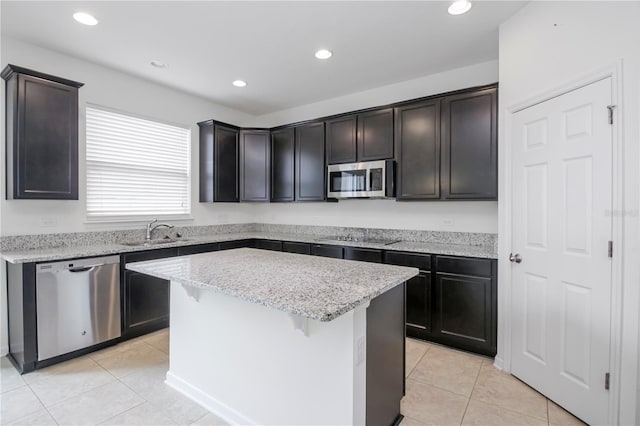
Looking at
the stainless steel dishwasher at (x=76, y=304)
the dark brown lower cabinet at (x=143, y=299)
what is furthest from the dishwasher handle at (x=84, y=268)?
the dark brown lower cabinet at (x=143, y=299)

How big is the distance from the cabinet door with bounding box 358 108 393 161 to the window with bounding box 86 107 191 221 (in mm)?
2385

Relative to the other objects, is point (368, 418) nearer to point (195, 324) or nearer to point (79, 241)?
point (195, 324)

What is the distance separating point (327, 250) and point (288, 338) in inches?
81.2

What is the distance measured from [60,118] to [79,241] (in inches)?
48.4

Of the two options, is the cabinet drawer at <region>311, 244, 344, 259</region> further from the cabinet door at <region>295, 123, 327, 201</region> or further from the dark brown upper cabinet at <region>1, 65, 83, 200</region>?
the dark brown upper cabinet at <region>1, 65, 83, 200</region>

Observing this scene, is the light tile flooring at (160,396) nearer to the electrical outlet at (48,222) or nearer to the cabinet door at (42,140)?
the electrical outlet at (48,222)

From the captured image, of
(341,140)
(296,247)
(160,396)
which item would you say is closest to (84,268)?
(160,396)

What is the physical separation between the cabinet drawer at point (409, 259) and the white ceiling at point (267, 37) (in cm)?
200

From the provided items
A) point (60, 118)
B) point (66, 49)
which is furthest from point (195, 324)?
point (66, 49)

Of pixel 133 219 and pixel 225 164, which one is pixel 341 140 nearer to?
pixel 225 164

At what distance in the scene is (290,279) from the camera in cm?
163

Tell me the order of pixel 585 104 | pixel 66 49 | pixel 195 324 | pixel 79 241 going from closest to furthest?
pixel 585 104 < pixel 195 324 < pixel 66 49 < pixel 79 241

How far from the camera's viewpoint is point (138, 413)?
1964 mm

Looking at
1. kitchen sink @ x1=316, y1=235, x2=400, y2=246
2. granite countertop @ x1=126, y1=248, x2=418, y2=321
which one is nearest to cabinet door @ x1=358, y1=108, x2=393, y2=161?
kitchen sink @ x1=316, y1=235, x2=400, y2=246
